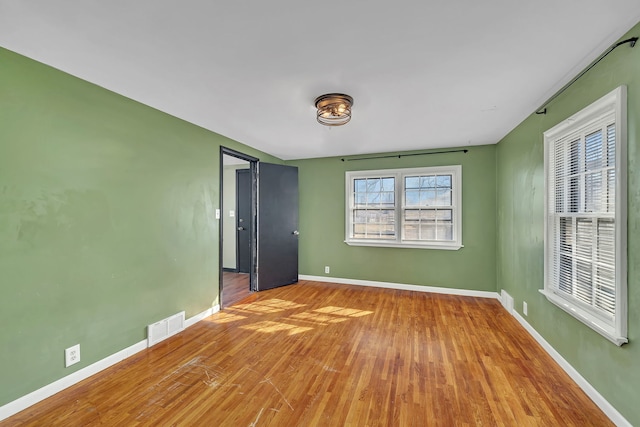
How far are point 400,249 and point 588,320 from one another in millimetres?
2705

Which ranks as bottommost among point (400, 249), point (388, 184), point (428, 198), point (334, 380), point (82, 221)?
point (334, 380)

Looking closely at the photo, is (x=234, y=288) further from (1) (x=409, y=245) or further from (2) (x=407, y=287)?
(1) (x=409, y=245)

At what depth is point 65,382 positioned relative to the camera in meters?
1.96

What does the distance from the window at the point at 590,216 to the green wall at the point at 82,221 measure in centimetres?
364

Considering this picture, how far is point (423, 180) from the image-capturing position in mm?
4406

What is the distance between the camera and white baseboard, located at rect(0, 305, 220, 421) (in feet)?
5.60

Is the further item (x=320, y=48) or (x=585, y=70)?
(x=585, y=70)

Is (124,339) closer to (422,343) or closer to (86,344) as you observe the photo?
(86,344)

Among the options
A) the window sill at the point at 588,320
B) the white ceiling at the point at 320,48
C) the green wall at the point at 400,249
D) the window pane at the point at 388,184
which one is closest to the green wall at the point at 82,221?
the white ceiling at the point at 320,48

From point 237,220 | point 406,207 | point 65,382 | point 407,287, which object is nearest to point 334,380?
point 65,382

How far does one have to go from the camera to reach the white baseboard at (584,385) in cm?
162

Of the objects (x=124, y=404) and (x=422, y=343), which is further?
(x=422, y=343)

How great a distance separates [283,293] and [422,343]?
228 cm

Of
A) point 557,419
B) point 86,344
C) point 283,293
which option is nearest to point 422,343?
point 557,419
